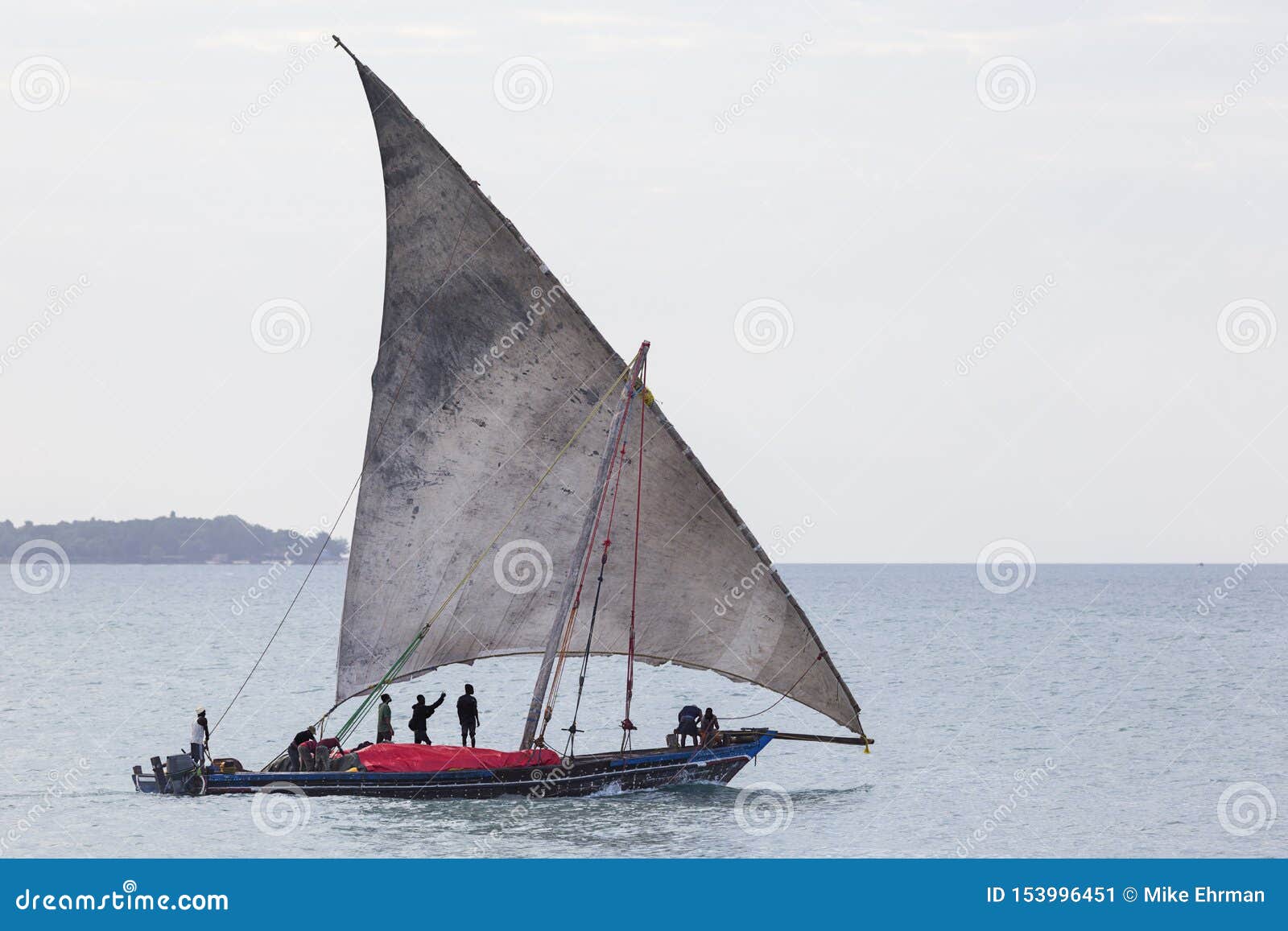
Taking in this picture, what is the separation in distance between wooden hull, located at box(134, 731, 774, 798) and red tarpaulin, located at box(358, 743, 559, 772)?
141 millimetres

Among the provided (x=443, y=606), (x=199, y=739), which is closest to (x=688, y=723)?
(x=443, y=606)

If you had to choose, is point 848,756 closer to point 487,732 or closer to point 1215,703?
point 487,732

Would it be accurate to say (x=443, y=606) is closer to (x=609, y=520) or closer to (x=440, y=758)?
(x=440, y=758)

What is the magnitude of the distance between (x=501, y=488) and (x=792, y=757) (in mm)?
14462

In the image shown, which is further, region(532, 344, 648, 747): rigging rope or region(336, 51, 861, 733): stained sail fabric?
region(336, 51, 861, 733): stained sail fabric

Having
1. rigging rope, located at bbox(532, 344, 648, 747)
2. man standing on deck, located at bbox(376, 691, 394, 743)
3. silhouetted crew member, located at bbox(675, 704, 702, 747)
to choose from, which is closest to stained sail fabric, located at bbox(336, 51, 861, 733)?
rigging rope, located at bbox(532, 344, 648, 747)

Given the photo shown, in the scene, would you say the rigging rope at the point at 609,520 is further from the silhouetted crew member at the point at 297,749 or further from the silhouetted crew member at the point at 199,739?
the silhouetted crew member at the point at 199,739

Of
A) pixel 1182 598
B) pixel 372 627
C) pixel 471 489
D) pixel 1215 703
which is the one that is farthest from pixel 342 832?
pixel 1182 598

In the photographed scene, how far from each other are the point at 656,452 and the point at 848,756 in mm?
15268

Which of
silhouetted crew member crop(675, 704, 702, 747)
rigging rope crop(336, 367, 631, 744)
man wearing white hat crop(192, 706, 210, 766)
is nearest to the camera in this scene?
man wearing white hat crop(192, 706, 210, 766)

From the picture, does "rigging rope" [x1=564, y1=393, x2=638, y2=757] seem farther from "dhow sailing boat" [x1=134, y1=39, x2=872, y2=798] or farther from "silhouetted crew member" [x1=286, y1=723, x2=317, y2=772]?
"silhouetted crew member" [x1=286, y1=723, x2=317, y2=772]

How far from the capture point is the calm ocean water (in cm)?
3180

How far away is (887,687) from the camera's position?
234 ft

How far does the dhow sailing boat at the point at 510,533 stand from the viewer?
33.3 metres
